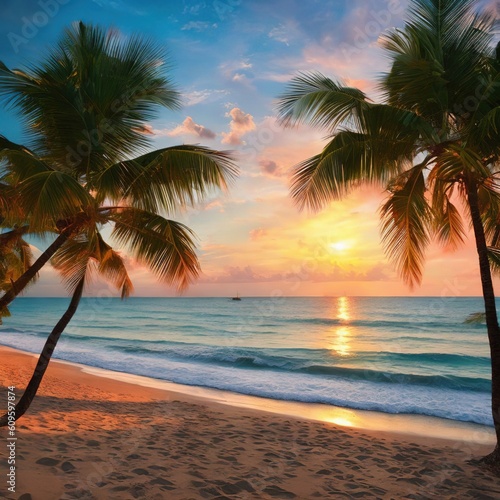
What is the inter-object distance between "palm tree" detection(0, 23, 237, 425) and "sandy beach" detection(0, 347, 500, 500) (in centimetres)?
156

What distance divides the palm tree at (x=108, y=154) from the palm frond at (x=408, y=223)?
2.93 metres

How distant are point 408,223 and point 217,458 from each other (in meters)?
4.92

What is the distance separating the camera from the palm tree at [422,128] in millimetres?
6078

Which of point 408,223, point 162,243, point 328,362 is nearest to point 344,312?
point 328,362

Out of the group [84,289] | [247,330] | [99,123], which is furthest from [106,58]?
[247,330]

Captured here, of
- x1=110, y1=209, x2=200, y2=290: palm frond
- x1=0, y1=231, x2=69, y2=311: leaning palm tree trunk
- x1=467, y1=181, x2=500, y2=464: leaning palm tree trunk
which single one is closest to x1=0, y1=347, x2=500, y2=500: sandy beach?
x1=467, y1=181, x2=500, y2=464: leaning palm tree trunk

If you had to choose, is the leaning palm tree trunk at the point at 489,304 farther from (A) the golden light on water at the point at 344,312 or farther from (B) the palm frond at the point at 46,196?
(A) the golden light on water at the point at 344,312

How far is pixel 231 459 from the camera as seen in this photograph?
6629 millimetres

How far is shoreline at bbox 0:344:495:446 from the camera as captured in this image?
377 inches

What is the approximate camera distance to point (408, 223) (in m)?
6.91

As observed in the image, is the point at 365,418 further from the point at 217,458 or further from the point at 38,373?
the point at 38,373

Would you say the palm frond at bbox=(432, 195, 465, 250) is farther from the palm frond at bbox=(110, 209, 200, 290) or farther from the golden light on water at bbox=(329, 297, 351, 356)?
the golden light on water at bbox=(329, 297, 351, 356)

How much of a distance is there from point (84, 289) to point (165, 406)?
477cm

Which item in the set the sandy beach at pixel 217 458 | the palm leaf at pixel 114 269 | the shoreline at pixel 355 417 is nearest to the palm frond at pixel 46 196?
the palm leaf at pixel 114 269
